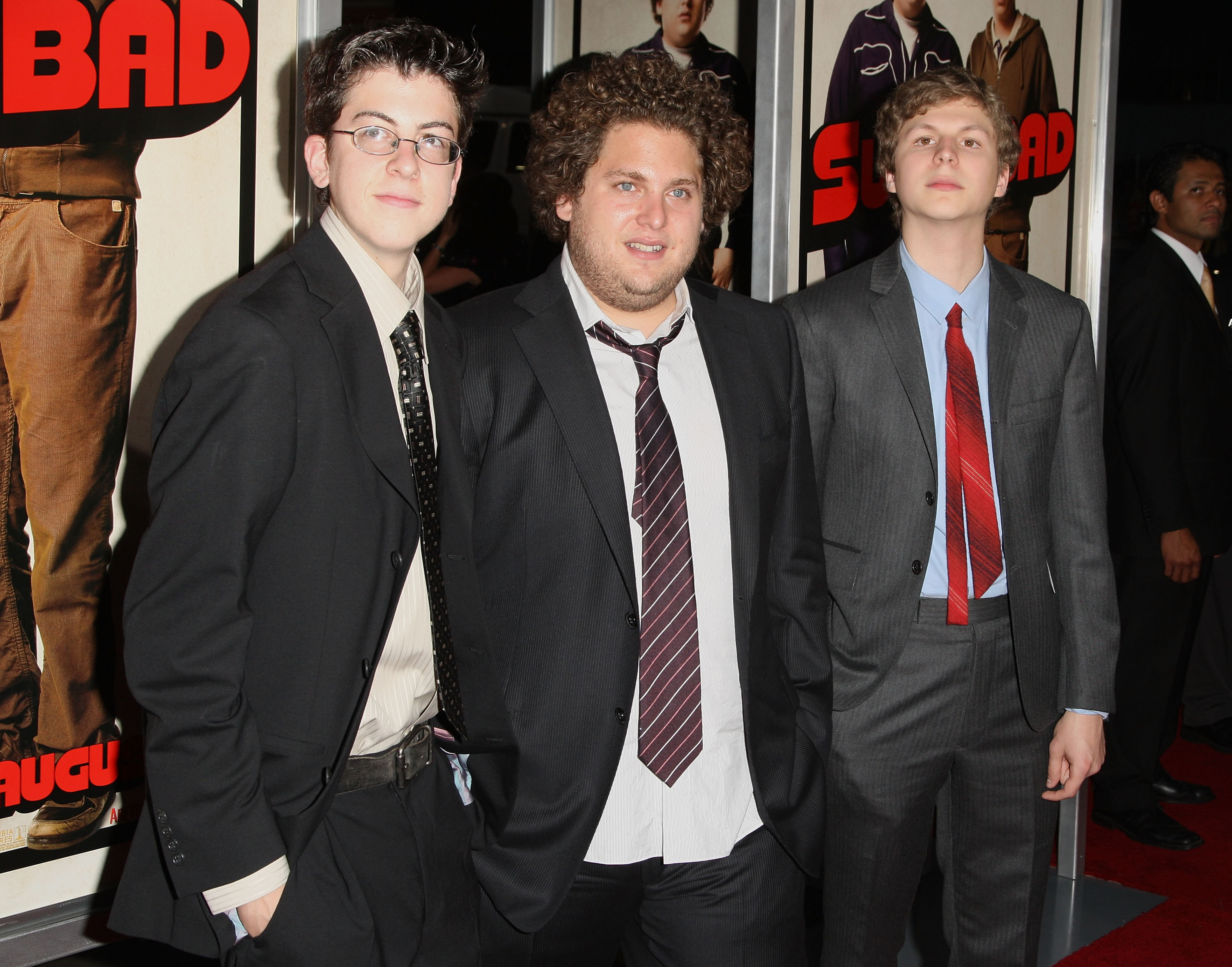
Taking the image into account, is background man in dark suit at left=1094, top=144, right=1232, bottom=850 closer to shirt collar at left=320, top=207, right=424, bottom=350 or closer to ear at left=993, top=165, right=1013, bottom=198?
ear at left=993, top=165, right=1013, bottom=198

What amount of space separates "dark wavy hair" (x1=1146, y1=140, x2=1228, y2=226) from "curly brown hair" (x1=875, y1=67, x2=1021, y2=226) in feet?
8.08

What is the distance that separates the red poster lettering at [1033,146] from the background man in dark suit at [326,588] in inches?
92.8

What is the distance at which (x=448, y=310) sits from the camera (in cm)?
184

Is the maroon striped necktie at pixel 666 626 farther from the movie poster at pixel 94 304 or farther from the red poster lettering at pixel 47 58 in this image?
the red poster lettering at pixel 47 58

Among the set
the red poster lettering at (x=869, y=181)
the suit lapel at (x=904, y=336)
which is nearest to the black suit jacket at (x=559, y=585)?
the suit lapel at (x=904, y=336)

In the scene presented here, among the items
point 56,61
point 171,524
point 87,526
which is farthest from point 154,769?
point 56,61

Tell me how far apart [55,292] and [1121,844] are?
11.8 ft

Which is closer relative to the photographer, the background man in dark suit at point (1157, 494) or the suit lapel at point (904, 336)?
the suit lapel at point (904, 336)

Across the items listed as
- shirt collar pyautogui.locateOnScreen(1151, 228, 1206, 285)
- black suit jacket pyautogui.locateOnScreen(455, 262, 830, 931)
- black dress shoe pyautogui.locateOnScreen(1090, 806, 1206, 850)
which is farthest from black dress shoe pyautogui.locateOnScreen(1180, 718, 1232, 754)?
black suit jacket pyautogui.locateOnScreen(455, 262, 830, 931)

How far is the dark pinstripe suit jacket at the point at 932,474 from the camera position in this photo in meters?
2.08

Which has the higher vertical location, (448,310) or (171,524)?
(448,310)

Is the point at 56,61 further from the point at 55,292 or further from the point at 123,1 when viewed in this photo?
the point at 55,292

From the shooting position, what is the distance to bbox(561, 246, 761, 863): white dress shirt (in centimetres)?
172

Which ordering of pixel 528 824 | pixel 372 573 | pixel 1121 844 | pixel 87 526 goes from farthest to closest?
pixel 1121 844 → pixel 87 526 → pixel 528 824 → pixel 372 573
